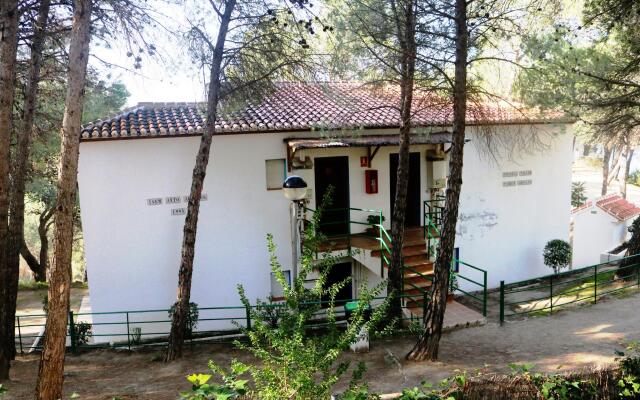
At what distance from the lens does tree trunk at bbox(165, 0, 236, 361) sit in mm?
9383

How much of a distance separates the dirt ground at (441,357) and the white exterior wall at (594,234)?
30.2 feet

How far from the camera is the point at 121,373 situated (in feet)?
30.5

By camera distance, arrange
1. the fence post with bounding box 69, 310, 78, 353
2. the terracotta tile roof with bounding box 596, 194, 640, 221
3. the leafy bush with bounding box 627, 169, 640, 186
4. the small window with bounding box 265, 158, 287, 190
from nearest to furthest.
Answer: the fence post with bounding box 69, 310, 78, 353 < the small window with bounding box 265, 158, 287, 190 < the terracotta tile roof with bounding box 596, 194, 640, 221 < the leafy bush with bounding box 627, 169, 640, 186

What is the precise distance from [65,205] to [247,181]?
6.24m

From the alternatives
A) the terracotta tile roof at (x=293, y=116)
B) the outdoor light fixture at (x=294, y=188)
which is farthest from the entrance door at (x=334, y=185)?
the outdoor light fixture at (x=294, y=188)

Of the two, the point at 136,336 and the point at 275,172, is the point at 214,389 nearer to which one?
the point at 136,336

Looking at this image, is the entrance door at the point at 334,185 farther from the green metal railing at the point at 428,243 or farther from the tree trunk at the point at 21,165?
the tree trunk at the point at 21,165

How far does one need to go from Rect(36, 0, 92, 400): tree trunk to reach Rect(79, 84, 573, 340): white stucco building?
14.9 feet

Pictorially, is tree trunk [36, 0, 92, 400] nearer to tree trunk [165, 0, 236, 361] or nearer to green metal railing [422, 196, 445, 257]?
tree trunk [165, 0, 236, 361]

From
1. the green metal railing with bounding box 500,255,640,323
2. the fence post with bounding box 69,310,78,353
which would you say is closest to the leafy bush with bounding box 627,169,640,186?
the green metal railing with bounding box 500,255,640,323

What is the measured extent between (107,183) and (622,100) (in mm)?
12428

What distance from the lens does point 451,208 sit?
820 cm

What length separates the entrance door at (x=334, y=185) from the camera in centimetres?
1323

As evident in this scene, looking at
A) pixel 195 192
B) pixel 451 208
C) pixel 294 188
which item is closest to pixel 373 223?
pixel 451 208
